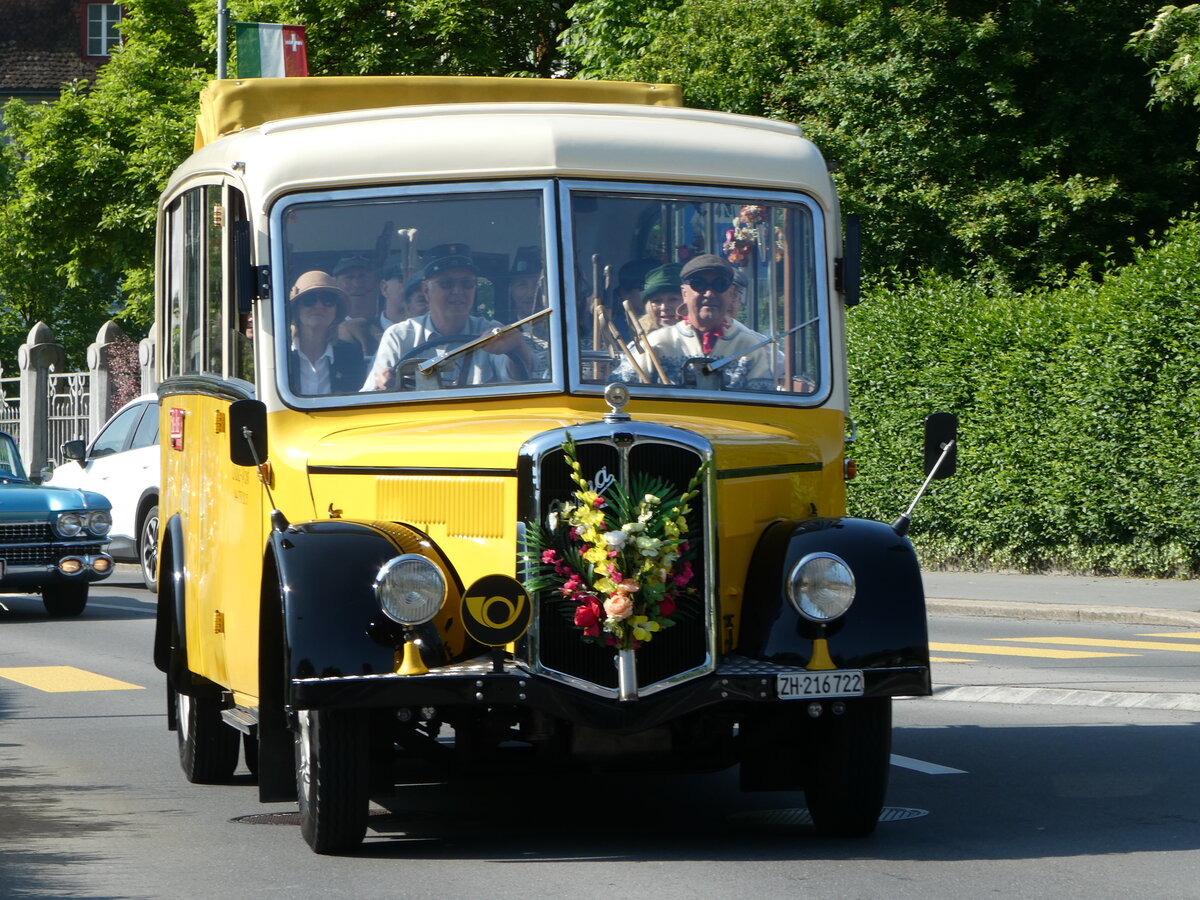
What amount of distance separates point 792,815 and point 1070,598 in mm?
11277

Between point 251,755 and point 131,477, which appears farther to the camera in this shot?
point 131,477

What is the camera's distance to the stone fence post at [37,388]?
116ft

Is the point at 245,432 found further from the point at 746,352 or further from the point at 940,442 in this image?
the point at 940,442

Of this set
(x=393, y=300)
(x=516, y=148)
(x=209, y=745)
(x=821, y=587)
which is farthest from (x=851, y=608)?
(x=209, y=745)

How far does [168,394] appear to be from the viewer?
31.9ft

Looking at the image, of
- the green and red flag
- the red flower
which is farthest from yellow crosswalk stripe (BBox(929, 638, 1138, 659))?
the red flower

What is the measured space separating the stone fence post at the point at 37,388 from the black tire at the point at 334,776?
2961 cm

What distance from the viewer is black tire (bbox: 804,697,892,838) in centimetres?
699

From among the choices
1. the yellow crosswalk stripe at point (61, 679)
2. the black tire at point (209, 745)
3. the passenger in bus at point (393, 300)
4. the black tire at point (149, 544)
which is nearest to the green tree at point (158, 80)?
the black tire at point (149, 544)

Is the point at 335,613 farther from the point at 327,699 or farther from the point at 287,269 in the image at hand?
the point at 287,269

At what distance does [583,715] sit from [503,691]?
0.27 meters

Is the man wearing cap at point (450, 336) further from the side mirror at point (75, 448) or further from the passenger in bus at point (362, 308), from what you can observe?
the side mirror at point (75, 448)

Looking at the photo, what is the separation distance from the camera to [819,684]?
6.70 meters

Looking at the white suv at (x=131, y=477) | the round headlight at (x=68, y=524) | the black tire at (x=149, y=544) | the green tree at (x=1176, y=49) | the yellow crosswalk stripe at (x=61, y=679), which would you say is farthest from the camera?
the green tree at (x=1176, y=49)
